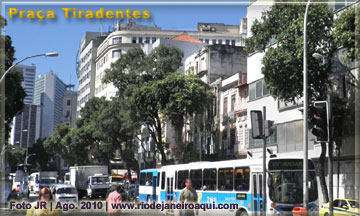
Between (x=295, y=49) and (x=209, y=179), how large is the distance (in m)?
8.67

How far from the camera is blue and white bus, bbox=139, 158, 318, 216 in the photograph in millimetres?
18328

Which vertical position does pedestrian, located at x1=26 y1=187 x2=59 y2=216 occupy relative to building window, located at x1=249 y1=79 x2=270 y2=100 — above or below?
below

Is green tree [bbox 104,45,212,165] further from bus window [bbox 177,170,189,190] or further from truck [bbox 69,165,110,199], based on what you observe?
bus window [bbox 177,170,189,190]

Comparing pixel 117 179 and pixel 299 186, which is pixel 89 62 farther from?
pixel 299 186

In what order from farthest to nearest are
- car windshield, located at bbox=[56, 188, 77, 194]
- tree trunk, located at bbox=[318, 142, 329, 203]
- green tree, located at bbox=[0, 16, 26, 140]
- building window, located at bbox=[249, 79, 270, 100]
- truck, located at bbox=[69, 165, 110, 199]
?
1. truck, located at bbox=[69, 165, 110, 199]
2. building window, located at bbox=[249, 79, 270, 100]
3. green tree, located at bbox=[0, 16, 26, 140]
4. car windshield, located at bbox=[56, 188, 77, 194]
5. tree trunk, located at bbox=[318, 142, 329, 203]

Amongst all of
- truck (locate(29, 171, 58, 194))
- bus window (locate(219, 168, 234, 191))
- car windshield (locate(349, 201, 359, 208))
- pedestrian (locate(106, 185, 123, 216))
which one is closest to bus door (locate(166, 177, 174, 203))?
bus window (locate(219, 168, 234, 191))

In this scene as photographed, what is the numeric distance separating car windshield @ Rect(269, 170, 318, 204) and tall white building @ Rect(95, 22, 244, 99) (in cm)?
6722

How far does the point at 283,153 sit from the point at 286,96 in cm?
808

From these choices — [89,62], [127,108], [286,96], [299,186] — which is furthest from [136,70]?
[89,62]

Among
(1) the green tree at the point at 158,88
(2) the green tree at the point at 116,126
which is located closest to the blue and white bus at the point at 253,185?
(1) the green tree at the point at 158,88

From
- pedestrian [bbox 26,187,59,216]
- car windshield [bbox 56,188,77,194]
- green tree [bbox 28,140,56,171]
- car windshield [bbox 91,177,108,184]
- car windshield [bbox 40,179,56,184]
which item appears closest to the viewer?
pedestrian [bbox 26,187,59,216]

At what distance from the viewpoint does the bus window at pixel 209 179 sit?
22.6 meters

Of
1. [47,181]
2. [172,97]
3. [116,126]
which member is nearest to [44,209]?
[172,97]

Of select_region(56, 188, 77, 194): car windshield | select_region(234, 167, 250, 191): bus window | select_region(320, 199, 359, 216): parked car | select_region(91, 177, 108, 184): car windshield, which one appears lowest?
select_region(320, 199, 359, 216): parked car
